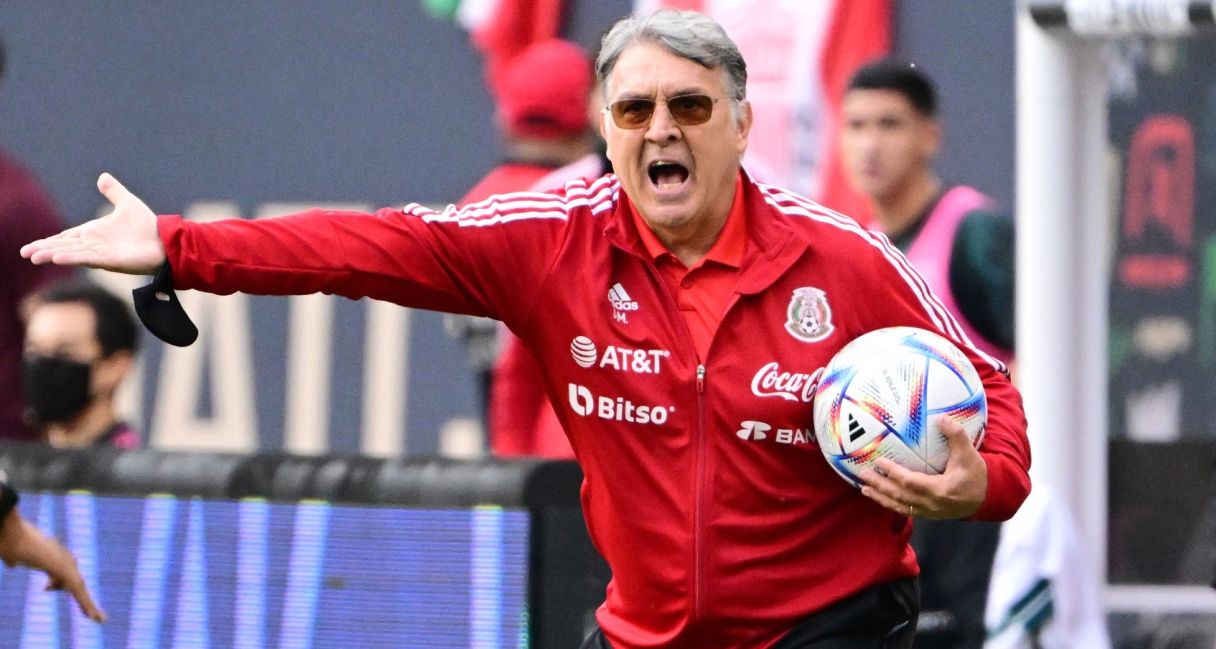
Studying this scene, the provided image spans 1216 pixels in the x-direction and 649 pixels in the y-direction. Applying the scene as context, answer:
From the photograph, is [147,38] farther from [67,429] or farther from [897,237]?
[897,237]

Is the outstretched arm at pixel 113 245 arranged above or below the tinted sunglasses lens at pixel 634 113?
below

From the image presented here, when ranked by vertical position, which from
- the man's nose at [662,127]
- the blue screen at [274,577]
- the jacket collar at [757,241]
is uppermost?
the man's nose at [662,127]

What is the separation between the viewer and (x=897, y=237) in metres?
7.46

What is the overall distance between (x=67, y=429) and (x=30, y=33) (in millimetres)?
4550

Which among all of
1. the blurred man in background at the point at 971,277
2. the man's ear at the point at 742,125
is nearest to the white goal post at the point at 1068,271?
the blurred man in background at the point at 971,277

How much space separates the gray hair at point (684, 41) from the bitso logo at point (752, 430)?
688 millimetres

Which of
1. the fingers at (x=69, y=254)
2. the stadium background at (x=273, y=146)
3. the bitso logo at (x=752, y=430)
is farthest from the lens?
the stadium background at (x=273, y=146)

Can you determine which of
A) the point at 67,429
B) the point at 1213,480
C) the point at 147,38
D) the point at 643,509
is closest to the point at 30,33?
the point at 147,38

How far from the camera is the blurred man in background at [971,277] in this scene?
6.21m

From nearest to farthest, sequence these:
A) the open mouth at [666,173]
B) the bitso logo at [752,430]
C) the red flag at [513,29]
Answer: the bitso logo at [752,430], the open mouth at [666,173], the red flag at [513,29]

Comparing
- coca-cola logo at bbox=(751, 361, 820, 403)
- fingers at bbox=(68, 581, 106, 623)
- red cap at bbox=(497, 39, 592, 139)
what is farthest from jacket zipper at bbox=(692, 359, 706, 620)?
red cap at bbox=(497, 39, 592, 139)

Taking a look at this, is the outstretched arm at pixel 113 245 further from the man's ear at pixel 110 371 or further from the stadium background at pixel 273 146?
the stadium background at pixel 273 146

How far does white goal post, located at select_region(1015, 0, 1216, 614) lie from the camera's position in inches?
281

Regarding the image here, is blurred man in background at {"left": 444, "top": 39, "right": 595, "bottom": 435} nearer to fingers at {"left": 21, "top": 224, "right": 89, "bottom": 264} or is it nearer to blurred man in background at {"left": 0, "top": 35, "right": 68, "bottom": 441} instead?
blurred man in background at {"left": 0, "top": 35, "right": 68, "bottom": 441}
